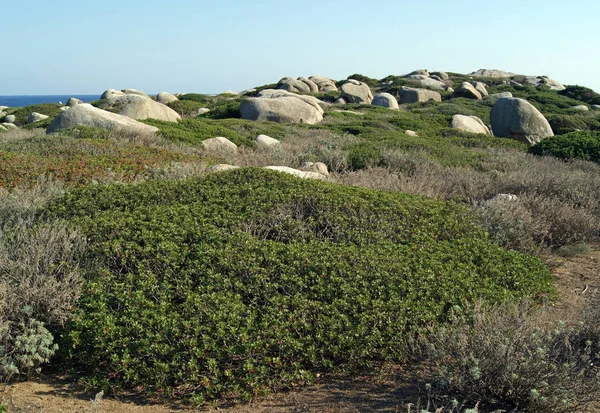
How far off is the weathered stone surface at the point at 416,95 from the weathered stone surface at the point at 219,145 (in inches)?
1094

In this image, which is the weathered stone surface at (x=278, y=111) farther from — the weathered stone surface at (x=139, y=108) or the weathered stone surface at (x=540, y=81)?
the weathered stone surface at (x=540, y=81)

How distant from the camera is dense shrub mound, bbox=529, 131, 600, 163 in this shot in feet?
44.5

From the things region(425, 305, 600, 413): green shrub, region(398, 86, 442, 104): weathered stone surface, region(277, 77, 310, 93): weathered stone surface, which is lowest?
region(425, 305, 600, 413): green shrub

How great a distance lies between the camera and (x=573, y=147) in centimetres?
1399

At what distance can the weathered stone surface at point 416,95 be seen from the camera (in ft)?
130

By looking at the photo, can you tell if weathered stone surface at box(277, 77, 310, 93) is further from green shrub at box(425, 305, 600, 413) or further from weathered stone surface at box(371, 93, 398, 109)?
green shrub at box(425, 305, 600, 413)

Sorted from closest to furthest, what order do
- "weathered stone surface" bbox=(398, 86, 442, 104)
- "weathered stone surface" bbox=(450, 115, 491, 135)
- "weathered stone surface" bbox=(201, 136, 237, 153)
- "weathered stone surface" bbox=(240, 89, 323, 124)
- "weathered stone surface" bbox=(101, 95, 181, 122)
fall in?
"weathered stone surface" bbox=(201, 136, 237, 153), "weathered stone surface" bbox=(101, 95, 181, 122), "weathered stone surface" bbox=(240, 89, 323, 124), "weathered stone surface" bbox=(450, 115, 491, 135), "weathered stone surface" bbox=(398, 86, 442, 104)

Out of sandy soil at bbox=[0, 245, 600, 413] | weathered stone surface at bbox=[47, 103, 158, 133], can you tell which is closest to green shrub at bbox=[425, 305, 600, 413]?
sandy soil at bbox=[0, 245, 600, 413]

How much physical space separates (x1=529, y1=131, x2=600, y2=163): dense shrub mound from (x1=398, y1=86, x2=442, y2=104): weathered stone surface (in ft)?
81.1

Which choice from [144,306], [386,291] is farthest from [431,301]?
[144,306]

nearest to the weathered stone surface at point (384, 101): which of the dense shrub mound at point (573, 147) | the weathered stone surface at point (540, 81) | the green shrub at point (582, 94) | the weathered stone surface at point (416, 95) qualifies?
the weathered stone surface at point (416, 95)

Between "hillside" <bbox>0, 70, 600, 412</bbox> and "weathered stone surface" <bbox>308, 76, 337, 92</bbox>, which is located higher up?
"weathered stone surface" <bbox>308, 76, 337, 92</bbox>

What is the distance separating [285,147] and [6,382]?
1105 centimetres

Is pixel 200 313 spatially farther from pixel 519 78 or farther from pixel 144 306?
pixel 519 78
